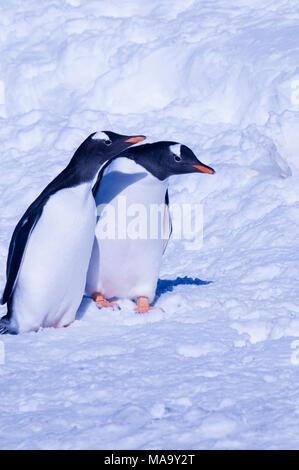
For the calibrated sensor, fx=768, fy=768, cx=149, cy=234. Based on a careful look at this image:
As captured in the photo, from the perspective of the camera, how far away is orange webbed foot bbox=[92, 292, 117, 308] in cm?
330

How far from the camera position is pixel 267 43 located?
18.4ft

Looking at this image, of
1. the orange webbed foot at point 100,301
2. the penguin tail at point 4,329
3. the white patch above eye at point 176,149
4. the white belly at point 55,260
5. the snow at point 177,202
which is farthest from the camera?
the orange webbed foot at point 100,301

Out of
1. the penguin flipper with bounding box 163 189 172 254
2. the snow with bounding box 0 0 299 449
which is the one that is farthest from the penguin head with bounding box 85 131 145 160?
the snow with bounding box 0 0 299 449

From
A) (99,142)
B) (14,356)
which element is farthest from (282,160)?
(14,356)

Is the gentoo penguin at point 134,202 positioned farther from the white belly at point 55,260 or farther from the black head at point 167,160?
the white belly at point 55,260

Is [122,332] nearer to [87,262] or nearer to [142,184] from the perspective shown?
→ [87,262]

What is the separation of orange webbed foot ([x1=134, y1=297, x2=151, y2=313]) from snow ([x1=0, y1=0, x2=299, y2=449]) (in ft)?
0.18

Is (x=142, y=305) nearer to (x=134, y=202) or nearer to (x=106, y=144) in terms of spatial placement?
(x=134, y=202)

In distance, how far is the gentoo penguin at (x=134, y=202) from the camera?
318 cm

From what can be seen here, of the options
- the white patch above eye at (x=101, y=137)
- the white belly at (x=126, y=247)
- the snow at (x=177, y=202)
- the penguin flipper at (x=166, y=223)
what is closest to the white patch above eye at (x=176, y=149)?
the white belly at (x=126, y=247)

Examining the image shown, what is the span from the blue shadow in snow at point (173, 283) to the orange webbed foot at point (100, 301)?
0.98 feet

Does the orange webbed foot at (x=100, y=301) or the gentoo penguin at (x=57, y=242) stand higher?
the gentoo penguin at (x=57, y=242)

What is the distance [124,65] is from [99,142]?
308 cm

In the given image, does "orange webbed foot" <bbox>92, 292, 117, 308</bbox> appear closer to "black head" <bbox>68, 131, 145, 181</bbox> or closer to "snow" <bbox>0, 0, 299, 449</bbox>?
"snow" <bbox>0, 0, 299, 449</bbox>
